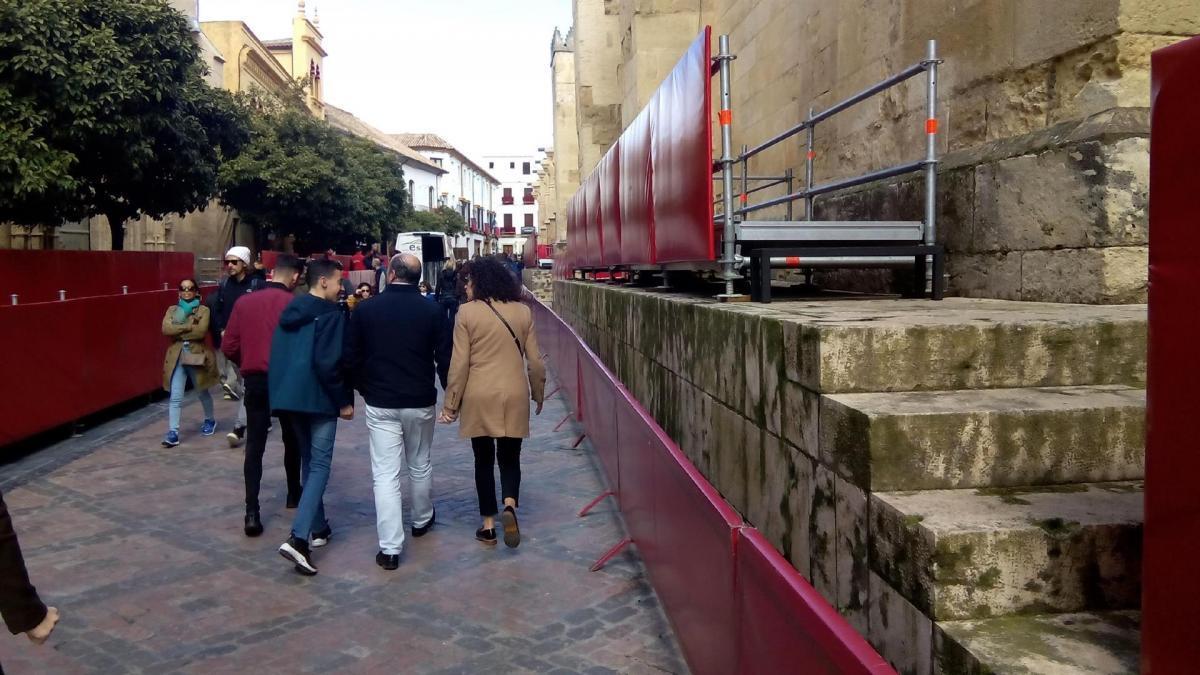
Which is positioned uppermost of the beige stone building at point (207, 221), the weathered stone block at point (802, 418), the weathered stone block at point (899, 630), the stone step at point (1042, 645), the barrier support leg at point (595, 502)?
the beige stone building at point (207, 221)

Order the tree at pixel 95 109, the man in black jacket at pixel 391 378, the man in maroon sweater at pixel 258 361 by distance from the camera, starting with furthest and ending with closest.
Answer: the tree at pixel 95 109, the man in maroon sweater at pixel 258 361, the man in black jacket at pixel 391 378

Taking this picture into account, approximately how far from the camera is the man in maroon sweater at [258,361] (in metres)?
6.00

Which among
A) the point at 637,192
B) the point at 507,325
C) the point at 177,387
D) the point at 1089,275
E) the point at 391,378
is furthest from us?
the point at 177,387

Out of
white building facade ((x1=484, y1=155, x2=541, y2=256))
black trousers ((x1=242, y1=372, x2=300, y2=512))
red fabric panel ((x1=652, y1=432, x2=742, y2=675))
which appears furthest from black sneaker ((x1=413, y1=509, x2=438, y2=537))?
white building facade ((x1=484, y1=155, x2=541, y2=256))

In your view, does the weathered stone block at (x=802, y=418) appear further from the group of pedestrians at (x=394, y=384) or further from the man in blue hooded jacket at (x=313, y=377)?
the man in blue hooded jacket at (x=313, y=377)

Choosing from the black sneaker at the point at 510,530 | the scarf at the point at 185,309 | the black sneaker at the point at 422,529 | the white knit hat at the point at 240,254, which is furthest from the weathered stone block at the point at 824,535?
the scarf at the point at 185,309

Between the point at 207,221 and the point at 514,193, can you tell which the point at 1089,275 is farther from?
the point at 514,193

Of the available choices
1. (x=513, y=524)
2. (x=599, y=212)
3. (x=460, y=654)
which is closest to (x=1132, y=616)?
(x=460, y=654)

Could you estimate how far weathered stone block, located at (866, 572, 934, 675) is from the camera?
233 centimetres

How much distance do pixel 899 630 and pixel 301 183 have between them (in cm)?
3150

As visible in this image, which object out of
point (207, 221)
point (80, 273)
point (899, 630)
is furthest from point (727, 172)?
point (207, 221)

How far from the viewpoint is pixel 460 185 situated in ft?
329

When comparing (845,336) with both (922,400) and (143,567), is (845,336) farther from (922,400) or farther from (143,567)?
(143,567)

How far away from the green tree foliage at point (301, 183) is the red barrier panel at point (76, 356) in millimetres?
19843
